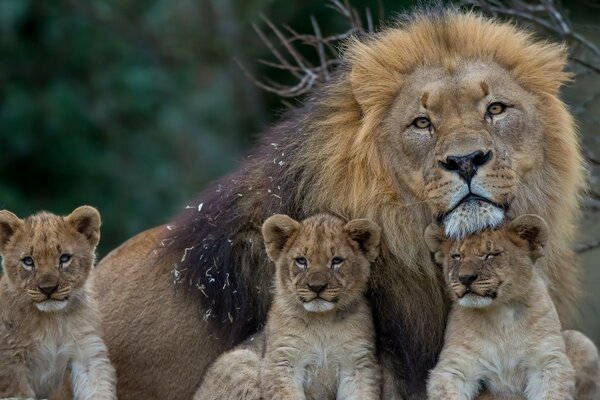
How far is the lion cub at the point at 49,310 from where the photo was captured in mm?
6109

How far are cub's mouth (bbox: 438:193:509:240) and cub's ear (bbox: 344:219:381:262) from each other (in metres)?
0.39

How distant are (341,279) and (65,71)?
30.1 ft

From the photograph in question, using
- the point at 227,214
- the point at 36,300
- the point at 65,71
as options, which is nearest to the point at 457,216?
the point at 227,214

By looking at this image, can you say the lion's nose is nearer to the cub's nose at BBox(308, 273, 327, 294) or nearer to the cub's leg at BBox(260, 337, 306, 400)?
the cub's nose at BBox(308, 273, 327, 294)

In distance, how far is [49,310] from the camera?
6.14 m

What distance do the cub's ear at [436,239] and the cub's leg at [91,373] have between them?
4.77 feet

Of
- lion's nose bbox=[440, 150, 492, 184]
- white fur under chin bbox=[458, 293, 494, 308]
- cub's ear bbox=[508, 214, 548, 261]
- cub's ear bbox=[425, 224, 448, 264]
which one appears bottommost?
white fur under chin bbox=[458, 293, 494, 308]

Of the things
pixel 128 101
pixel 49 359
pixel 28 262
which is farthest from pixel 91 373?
pixel 128 101

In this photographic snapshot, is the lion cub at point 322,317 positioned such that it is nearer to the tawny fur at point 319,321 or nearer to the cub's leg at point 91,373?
the tawny fur at point 319,321

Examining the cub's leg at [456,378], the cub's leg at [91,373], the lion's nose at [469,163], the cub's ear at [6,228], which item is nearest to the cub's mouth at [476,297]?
the cub's leg at [456,378]

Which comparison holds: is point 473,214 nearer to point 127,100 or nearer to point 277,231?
point 277,231

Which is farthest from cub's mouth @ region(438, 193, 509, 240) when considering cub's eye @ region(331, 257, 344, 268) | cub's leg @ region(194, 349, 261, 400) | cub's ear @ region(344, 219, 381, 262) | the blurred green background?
the blurred green background

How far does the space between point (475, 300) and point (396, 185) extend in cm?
69

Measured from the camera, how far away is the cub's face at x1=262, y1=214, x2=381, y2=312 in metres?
5.92
